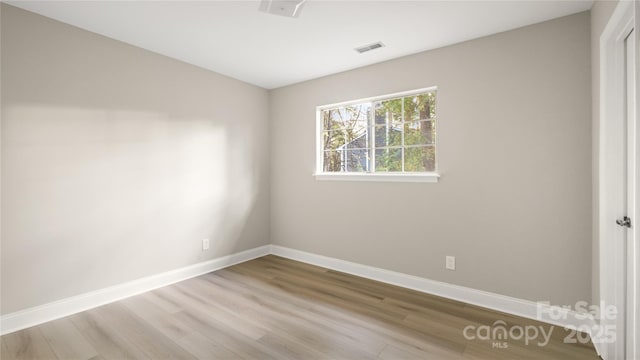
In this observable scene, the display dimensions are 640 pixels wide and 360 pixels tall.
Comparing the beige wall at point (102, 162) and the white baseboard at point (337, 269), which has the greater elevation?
the beige wall at point (102, 162)

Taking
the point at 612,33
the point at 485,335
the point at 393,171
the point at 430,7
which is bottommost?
the point at 485,335

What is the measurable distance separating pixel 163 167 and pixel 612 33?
3828mm

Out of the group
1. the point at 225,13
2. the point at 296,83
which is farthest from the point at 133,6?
the point at 296,83

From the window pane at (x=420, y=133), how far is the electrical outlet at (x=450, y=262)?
3.85 feet

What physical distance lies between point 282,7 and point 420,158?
1.96 metres

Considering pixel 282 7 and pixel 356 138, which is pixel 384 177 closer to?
pixel 356 138

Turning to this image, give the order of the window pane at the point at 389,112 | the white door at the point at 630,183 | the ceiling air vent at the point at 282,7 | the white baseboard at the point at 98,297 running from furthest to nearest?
the window pane at the point at 389,112 → the white baseboard at the point at 98,297 → the ceiling air vent at the point at 282,7 → the white door at the point at 630,183

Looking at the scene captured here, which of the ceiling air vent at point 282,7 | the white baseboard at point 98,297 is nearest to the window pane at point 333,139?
the ceiling air vent at point 282,7

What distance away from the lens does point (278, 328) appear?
2.27 metres

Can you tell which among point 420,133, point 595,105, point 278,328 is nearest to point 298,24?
point 420,133

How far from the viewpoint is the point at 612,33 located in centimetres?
176

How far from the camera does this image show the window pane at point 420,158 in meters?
3.02

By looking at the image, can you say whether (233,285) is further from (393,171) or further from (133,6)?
(133,6)

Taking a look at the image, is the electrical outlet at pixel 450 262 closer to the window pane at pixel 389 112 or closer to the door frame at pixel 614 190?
the door frame at pixel 614 190
